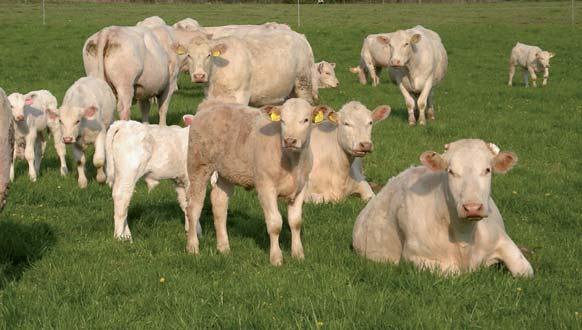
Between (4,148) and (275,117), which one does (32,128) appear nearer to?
(275,117)

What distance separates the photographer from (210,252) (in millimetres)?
7309

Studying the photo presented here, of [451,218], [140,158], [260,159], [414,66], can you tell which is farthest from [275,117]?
[414,66]

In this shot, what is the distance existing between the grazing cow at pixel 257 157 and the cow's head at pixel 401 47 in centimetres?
907

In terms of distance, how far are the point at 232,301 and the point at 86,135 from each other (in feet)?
20.1

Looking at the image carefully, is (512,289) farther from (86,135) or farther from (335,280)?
(86,135)

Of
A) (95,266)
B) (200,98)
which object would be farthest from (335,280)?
(200,98)

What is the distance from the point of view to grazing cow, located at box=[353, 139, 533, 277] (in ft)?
20.0

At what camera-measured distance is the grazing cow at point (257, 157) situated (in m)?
7.02

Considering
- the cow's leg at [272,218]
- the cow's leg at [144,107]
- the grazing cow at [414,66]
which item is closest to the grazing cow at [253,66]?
the cow's leg at [144,107]

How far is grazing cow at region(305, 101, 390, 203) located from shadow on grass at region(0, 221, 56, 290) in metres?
3.41

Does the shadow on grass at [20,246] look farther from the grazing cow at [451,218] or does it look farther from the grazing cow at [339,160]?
the grazing cow at [339,160]

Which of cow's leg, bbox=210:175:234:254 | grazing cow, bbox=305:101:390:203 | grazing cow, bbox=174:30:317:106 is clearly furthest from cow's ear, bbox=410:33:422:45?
cow's leg, bbox=210:175:234:254

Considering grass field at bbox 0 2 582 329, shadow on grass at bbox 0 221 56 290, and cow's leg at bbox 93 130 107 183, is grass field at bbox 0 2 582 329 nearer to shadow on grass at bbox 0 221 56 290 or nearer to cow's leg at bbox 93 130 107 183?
shadow on grass at bbox 0 221 56 290

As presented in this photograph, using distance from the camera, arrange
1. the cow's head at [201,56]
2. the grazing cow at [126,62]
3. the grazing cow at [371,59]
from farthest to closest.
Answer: the grazing cow at [371,59] < the grazing cow at [126,62] < the cow's head at [201,56]
